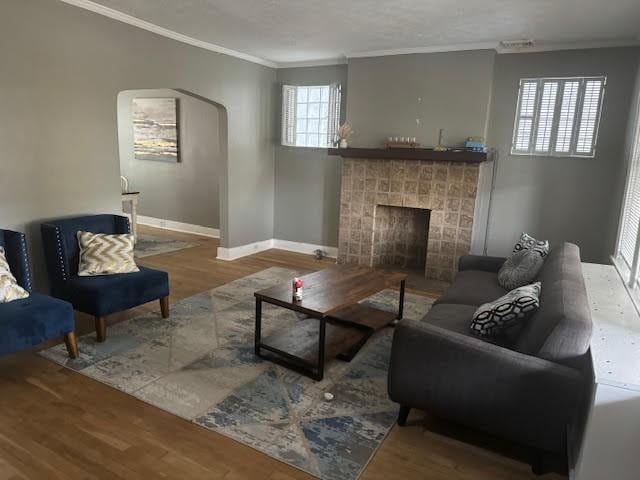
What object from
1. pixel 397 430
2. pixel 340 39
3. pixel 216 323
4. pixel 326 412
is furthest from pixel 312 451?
pixel 340 39

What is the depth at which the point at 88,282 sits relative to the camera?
3283 mm

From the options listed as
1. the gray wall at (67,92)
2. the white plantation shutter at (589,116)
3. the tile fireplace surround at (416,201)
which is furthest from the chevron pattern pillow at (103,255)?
the white plantation shutter at (589,116)

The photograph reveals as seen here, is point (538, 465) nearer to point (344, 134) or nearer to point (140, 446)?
point (140, 446)

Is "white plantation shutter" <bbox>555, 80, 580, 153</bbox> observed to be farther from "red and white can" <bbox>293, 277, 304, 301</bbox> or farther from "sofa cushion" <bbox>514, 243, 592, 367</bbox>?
"red and white can" <bbox>293, 277, 304, 301</bbox>

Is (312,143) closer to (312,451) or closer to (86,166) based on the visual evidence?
(86,166)

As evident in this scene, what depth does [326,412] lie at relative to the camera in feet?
8.36

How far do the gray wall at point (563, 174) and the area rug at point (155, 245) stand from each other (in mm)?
4240

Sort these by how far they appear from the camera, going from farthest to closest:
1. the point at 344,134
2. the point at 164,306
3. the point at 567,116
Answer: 1. the point at 344,134
2. the point at 567,116
3. the point at 164,306

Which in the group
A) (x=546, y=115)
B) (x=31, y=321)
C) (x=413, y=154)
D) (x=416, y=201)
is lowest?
(x=31, y=321)

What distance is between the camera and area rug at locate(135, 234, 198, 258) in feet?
19.7

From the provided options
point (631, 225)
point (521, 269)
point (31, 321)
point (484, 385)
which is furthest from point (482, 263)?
point (31, 321)

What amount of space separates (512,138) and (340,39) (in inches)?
85.1

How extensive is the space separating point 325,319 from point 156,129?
5.95 meters

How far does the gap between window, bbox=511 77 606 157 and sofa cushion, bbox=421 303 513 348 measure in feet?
8.49
